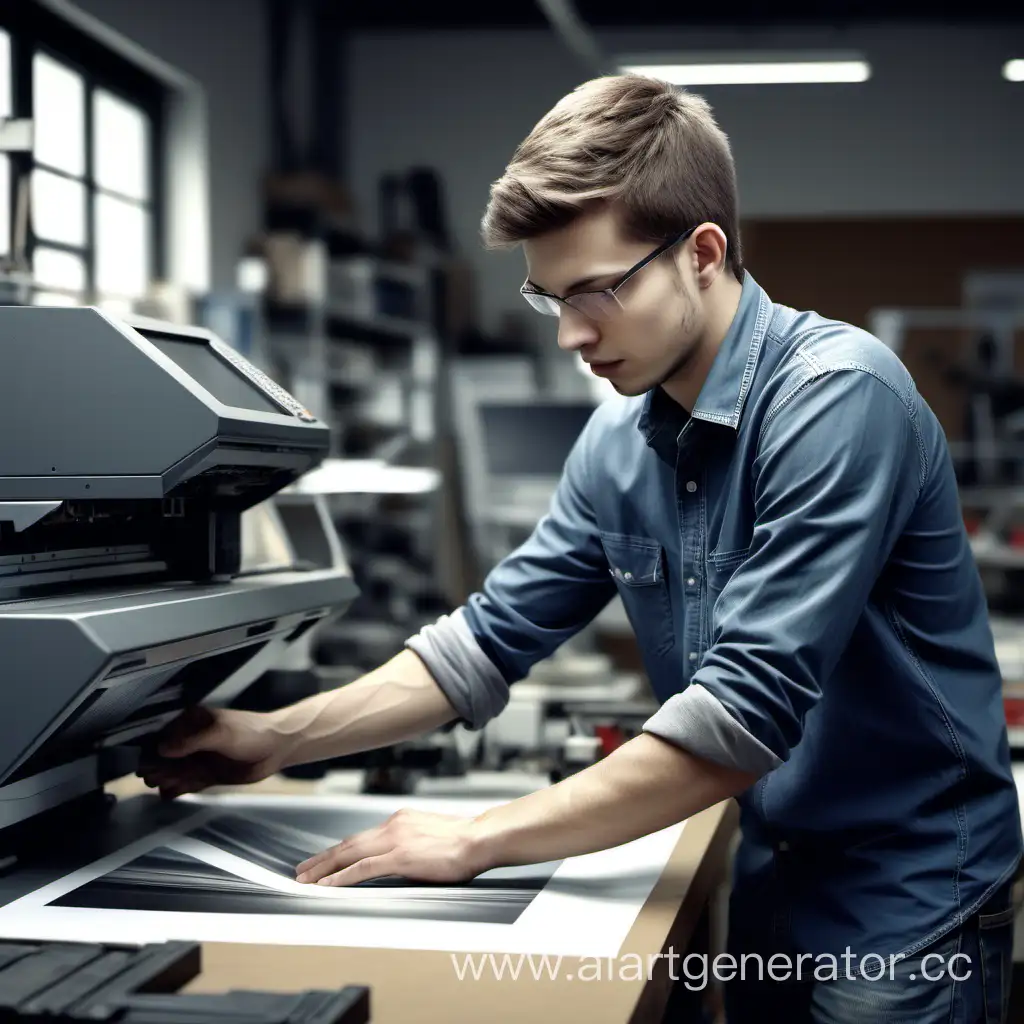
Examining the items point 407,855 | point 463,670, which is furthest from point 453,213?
point 407,855

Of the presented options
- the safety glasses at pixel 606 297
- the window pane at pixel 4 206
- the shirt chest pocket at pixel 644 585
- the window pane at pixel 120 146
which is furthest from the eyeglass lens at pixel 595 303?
the window pane at pixel 120 146

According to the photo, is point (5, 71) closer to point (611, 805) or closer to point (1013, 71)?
point (611, 805)

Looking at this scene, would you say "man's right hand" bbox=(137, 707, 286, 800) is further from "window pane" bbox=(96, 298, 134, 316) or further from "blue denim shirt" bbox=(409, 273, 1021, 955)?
"window pane" bbox=(96, 298, 134, 316)

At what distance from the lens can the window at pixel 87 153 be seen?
4.56 m

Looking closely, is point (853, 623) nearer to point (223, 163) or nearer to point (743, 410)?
point (743, 410)

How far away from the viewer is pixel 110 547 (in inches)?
52.7

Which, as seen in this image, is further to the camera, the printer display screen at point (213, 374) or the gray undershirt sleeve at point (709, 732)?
the printer display screen at point (213, 374)

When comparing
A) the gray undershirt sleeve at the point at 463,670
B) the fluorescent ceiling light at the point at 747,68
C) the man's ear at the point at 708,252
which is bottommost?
the gray undershirt sleeve at the point at 463,670

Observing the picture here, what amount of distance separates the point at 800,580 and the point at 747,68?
5.12 m

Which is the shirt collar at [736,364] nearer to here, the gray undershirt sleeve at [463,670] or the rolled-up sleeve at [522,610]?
the rolled-up sleeve at [522,610]

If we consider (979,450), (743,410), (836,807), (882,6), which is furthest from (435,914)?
(882,6)

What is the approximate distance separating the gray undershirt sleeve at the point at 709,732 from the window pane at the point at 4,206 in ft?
3.71

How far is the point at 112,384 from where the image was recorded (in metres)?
1.20

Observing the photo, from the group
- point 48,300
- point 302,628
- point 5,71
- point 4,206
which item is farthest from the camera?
point 5,71
